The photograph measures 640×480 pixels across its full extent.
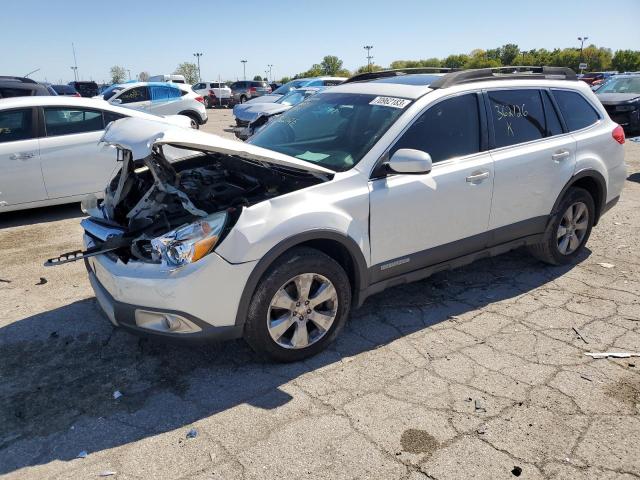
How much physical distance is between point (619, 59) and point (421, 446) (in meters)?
72.2

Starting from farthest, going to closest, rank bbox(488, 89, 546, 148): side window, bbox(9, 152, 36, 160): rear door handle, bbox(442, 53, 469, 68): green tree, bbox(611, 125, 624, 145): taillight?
1. bbox(442, 53, 469, 68): green tree
2. bbox(9, 152, 36, 160): rear door handle
3. bbox(611, 125, 624, 145): taillight
4. bbox(488, 89, 546, 148): side window

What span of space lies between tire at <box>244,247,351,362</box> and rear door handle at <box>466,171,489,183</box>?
1.29 m

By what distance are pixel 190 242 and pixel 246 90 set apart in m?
32.8

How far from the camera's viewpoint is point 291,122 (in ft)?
14.9

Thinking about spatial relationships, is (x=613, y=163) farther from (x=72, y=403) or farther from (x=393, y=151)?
(x=72, y=403)

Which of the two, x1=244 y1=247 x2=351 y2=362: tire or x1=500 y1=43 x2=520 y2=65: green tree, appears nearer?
x1=244 y1=247 x2=351 y2=362: tire

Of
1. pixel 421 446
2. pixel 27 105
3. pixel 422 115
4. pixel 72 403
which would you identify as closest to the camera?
pixel 421 446

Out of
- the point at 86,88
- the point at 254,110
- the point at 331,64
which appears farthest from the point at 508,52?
the point at 254,110

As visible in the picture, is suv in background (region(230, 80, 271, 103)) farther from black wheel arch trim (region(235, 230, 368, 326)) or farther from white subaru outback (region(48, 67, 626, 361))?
black wheel arch trim (region(235, 230, 368, 326))

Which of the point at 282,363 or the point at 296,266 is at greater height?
the point at 296,266

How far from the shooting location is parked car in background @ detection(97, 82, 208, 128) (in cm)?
1680

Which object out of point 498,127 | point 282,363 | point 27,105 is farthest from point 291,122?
point 27,105

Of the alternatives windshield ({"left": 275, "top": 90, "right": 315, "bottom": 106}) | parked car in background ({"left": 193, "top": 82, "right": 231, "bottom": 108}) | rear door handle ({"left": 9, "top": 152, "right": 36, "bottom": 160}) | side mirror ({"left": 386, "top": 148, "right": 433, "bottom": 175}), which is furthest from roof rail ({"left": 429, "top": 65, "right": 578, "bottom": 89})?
parked car in background ({"left": 193, "top": 82, "right": 231, "bottom": 108})

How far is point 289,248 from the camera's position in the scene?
3258 millimetres
